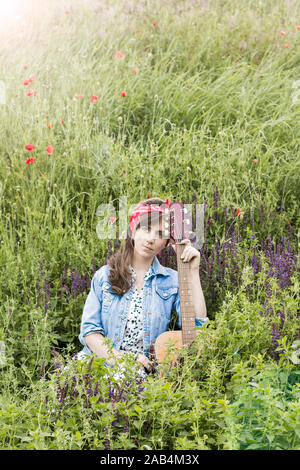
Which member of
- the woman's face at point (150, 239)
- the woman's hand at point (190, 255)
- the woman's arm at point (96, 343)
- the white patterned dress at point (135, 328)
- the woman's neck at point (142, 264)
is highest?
the woman's face at point (150, 239)

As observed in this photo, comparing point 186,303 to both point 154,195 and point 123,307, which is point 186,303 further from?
point 154,195

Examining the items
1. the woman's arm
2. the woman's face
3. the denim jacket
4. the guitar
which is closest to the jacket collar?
the denim jacket

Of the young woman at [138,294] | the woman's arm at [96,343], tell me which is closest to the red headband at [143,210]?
the young woman at [138,294]

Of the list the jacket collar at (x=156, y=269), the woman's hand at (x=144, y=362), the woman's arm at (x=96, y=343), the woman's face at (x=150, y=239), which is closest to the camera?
the woman's hand at (x=144, y=362)

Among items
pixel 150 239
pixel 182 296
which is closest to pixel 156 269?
pixel 150 239

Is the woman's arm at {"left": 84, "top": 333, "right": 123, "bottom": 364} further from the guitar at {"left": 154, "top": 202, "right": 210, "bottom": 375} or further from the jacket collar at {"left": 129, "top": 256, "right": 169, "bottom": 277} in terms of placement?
the jacket collar at {"left": 129, "top": 256, "right": 169, "bottom": 277}

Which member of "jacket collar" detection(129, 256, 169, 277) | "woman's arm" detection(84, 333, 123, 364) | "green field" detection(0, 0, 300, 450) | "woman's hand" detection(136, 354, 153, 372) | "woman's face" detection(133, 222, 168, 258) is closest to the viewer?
"green field" detection(0, 0, 300, 450)

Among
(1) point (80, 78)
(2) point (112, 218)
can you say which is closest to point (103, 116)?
(1) point (80, 78)

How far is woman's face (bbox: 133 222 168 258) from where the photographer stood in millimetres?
2926

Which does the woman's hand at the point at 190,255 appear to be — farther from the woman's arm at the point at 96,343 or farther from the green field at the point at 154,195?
the woman's arm at the point at 96,343

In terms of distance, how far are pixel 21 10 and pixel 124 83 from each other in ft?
9.32

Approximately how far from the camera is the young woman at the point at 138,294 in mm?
2902

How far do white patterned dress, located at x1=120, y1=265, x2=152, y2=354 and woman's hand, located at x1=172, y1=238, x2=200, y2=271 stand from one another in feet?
0.92

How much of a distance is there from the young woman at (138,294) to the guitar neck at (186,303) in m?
0.05
